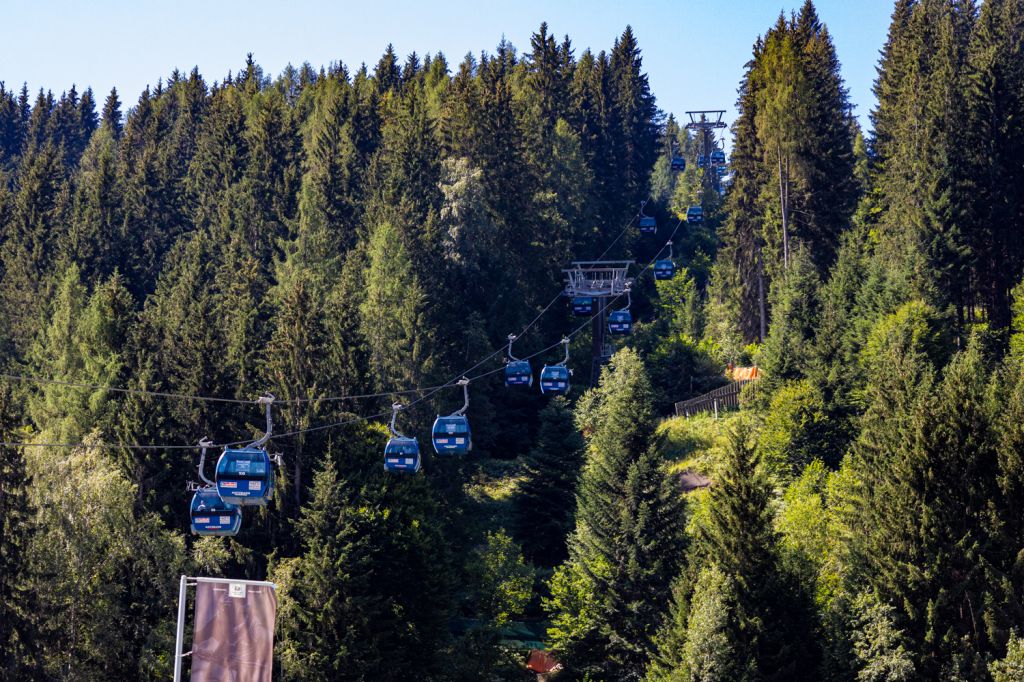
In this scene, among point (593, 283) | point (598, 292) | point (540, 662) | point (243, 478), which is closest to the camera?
point (243, 478)

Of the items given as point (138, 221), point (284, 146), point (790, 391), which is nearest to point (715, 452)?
point (790, 391)

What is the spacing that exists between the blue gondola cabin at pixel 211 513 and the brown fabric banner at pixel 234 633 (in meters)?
17.3

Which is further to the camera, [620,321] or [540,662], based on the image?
[620,321]

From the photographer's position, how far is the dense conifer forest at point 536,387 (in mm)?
54188

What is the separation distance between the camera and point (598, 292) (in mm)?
95000

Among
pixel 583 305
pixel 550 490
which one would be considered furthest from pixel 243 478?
pixel 583 305

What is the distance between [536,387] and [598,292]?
26.5 ft

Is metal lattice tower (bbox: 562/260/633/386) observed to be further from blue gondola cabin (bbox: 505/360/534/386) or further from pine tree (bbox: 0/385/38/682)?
pine tree (bbox: 0/385/38/682)

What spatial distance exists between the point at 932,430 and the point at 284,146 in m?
70.8

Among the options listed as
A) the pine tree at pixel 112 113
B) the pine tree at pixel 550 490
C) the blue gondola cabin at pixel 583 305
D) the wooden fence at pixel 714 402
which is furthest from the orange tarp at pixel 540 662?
the pine tree at pixel 112 113

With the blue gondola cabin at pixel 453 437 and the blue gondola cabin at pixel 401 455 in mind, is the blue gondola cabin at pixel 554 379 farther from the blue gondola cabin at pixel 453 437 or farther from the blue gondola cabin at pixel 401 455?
the blue gondola cabin at pixel 401 455

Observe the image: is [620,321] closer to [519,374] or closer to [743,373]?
[743,373]

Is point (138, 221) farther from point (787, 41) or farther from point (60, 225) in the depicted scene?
point (787, 41)

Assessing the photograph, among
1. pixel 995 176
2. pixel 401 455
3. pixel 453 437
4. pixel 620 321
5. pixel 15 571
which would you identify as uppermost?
pixel 995 176
